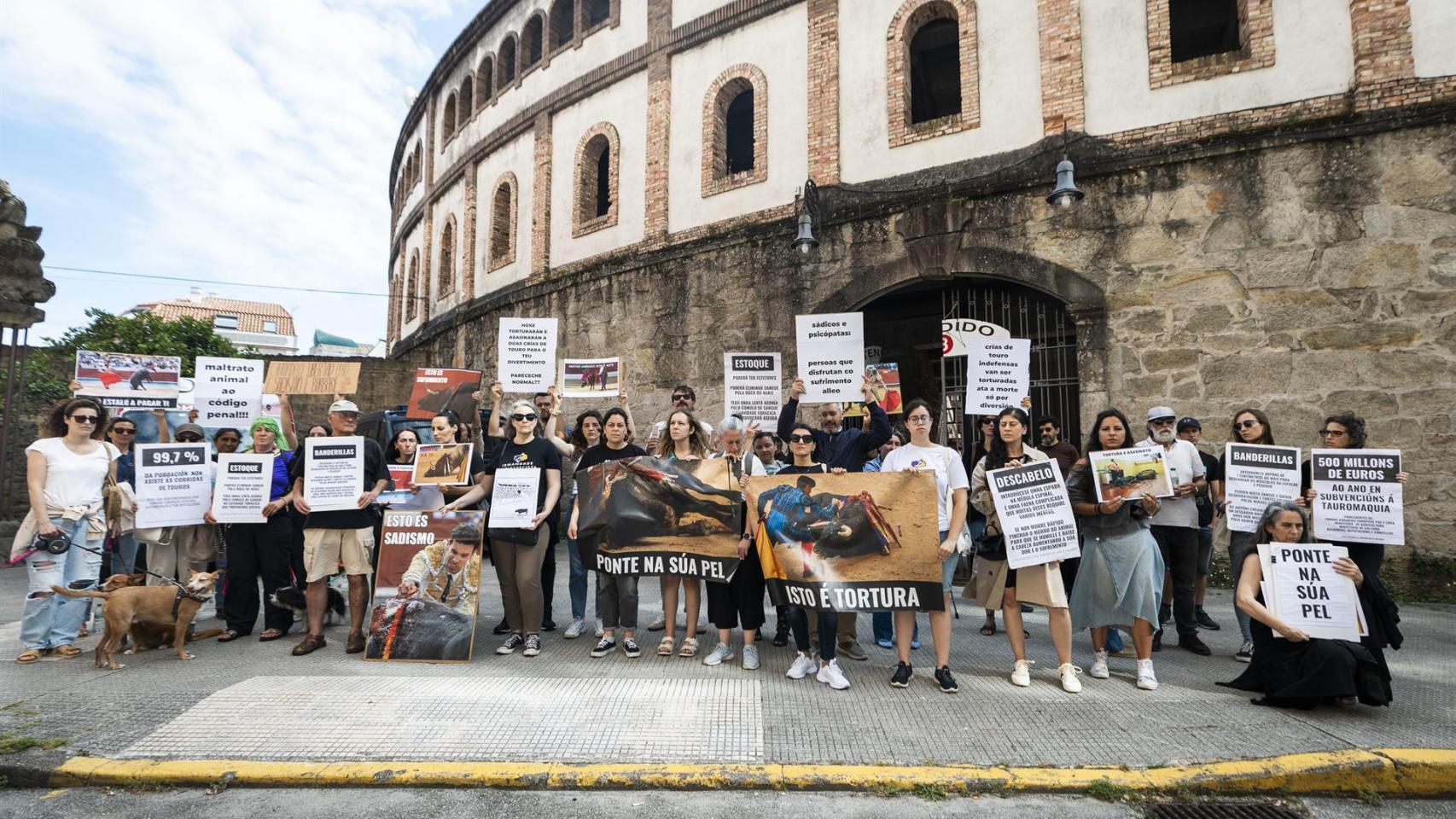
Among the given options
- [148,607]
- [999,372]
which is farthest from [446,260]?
[999,372]

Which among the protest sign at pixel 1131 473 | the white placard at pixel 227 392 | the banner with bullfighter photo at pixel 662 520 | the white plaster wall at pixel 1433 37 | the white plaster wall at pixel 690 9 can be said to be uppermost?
the white plaster wall at pixel 690 9

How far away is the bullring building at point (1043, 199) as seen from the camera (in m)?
8.70

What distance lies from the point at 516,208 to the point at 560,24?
4673 millimetres

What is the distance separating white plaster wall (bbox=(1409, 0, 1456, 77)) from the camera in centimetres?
863

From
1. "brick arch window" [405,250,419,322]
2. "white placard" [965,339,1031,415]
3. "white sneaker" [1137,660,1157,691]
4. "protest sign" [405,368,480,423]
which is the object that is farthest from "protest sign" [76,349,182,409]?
"brick arch window" [405,250,419,322]

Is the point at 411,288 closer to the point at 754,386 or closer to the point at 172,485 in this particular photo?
the point at 754,386

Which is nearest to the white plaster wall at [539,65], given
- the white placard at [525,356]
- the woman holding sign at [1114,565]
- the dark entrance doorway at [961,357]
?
the dark entrance doorway at [961,357]

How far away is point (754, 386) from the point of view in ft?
28.5

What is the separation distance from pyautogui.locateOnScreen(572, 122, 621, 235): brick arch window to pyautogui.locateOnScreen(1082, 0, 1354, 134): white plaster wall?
9.14 metres

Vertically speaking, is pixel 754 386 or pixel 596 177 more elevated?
pixel 596 177

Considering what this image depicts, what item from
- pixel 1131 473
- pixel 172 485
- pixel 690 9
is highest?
pixel 690 9

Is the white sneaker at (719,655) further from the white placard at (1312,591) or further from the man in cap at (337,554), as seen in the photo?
the white placard at (1312,591)

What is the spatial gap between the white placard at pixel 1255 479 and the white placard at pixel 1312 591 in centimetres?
87

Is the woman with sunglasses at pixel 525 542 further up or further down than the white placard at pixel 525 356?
further down
